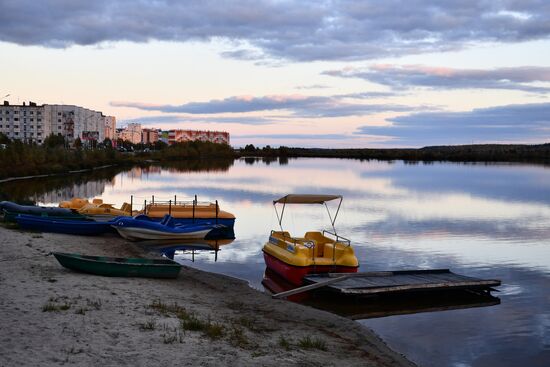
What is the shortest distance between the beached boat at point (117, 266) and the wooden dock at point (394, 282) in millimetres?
5302

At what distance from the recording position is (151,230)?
32.0 m

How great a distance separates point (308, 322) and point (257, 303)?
263 centimetres

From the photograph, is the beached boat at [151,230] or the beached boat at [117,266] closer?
the beached boat at [117,266]

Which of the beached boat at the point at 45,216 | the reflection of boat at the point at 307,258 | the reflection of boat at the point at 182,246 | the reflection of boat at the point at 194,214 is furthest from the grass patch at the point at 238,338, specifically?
the reflection of boat at the point at 194,214

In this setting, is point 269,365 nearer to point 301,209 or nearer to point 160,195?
point 301,209

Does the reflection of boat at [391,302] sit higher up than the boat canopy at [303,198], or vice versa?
the boat canopy at [303,198]

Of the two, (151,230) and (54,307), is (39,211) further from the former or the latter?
(54,307)

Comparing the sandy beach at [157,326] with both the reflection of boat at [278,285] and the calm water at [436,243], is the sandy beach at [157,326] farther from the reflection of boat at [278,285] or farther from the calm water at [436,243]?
the calm water at [436,243]

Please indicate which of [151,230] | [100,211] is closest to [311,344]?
[151,230]

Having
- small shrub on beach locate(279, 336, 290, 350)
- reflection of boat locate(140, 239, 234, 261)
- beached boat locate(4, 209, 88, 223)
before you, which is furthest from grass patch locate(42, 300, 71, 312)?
beached boat locate(4, 209, 88, 223)

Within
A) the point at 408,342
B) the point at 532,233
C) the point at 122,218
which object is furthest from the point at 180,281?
the point at 532,233

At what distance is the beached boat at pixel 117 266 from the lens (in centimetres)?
1889

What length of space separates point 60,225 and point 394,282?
18183mm

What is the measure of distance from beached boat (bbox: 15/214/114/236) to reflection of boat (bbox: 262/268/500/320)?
12927 mm
